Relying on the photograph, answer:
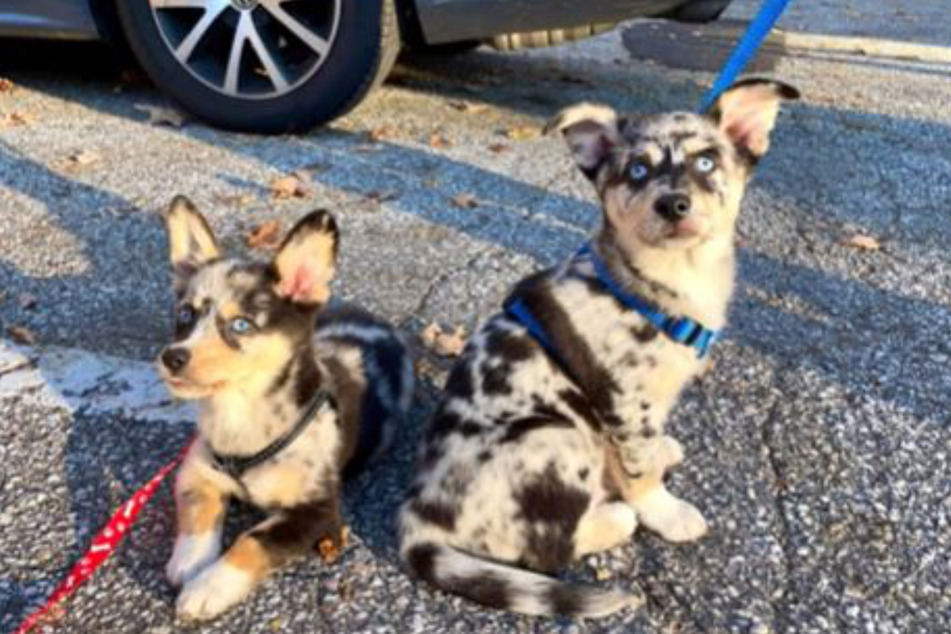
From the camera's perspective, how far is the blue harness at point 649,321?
127 inches

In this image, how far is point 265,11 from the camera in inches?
248

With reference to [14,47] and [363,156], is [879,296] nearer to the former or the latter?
[363,156]

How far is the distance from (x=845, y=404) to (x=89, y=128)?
17.0 ft

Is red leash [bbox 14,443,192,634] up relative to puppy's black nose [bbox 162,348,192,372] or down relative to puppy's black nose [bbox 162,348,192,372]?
down

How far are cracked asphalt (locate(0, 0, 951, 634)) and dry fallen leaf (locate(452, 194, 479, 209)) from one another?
40 mm

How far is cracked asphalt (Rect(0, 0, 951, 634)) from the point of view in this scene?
3.09 m

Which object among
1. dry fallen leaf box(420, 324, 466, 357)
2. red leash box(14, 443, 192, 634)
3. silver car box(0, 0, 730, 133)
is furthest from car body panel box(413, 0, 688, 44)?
red leash box(14, 443, 192, 634)

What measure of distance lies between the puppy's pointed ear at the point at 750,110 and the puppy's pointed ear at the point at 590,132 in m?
0.33

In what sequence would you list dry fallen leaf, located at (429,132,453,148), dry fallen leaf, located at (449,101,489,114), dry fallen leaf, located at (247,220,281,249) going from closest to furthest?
dry fallen leaf, located at (247,220,281,249), dry fallen leaf, located at (429,132,453,148), dry fallen leaf, located at (449,101,489,114)

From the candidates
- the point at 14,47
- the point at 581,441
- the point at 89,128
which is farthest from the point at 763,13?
the point at 14,47

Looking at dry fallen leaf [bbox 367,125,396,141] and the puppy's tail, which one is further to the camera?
dry fallen leaf [bbox 367,125,396,141]

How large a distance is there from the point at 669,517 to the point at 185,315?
64.6 inches

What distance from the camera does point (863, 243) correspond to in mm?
5496

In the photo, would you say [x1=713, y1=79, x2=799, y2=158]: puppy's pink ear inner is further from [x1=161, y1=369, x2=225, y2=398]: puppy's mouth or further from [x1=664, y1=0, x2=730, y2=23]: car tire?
[x1=664, y1=0, x2=730, y2=23]: car tire
